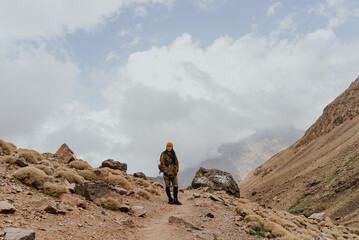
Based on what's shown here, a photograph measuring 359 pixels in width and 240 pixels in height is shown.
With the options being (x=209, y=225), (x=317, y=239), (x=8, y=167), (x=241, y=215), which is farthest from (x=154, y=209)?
(x=317, y=239)

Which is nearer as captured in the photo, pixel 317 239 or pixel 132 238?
pixel 132 238

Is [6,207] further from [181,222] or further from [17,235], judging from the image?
[181,222]

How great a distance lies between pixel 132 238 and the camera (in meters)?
8.66

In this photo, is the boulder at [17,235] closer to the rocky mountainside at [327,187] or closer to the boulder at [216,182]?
the boulder at [216,182]

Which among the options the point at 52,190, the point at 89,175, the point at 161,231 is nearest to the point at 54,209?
the point at 52,190

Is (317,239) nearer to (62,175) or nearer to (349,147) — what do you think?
(62,175)

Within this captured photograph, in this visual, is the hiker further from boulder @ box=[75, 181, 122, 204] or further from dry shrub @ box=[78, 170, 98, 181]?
dry shrub @ box=[78, 170, 98, 181]

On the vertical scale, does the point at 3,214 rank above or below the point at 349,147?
below

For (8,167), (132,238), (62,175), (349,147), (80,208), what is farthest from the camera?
(349,147)

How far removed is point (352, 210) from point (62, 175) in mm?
40393

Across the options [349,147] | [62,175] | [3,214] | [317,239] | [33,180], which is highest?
[349,147]

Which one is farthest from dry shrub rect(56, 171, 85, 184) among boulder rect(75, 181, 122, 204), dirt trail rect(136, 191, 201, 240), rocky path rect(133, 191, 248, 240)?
dirt trail rect(136, 191, 201, 240)

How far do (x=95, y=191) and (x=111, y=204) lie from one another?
A: 1048mm

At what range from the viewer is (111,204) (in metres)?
11.7
